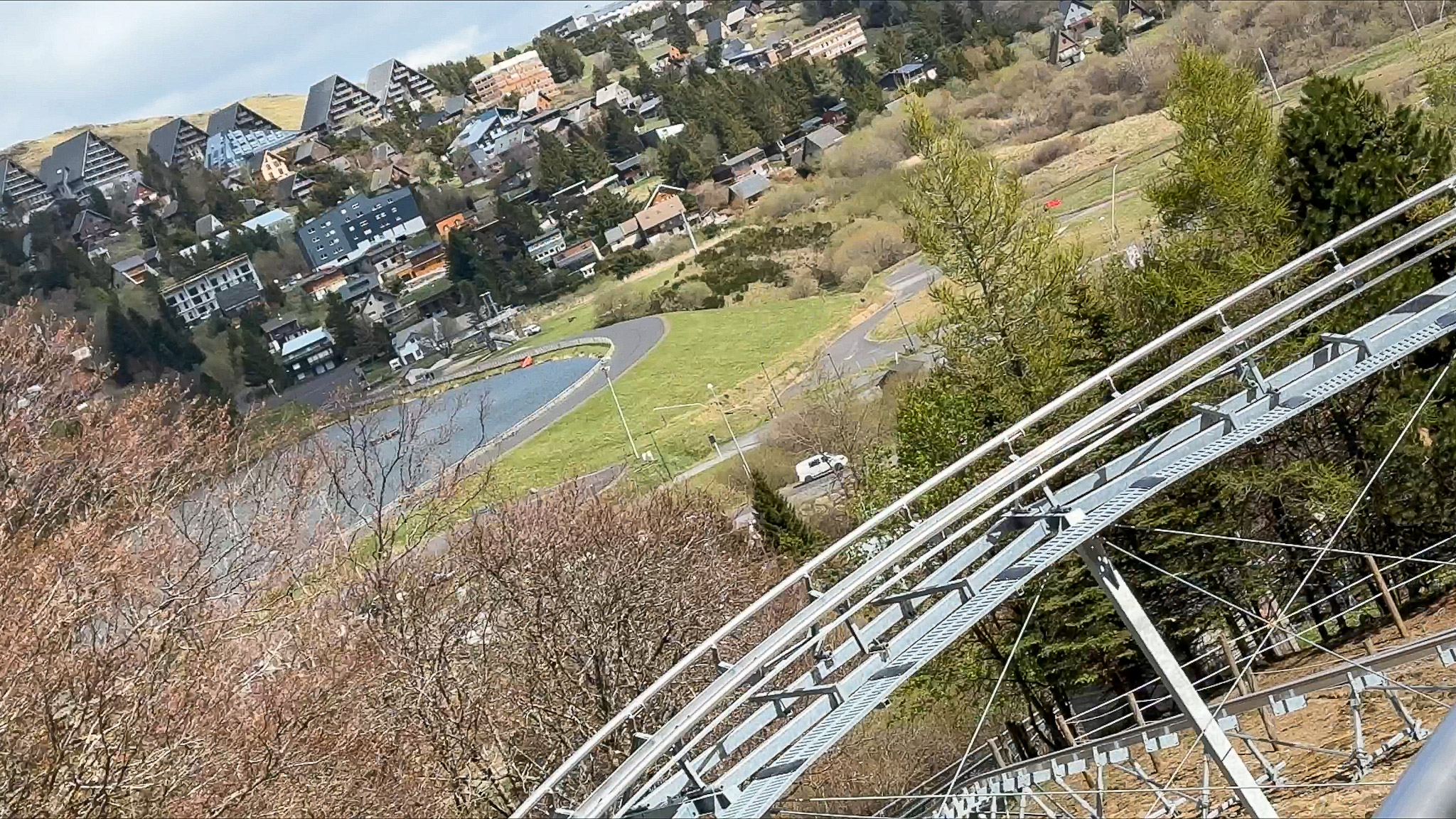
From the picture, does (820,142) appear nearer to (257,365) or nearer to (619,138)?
(619,138)

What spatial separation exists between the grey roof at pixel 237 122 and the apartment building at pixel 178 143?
5.21 ft

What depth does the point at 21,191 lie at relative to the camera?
126312 mm

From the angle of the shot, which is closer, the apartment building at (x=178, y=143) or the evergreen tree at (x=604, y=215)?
the evergreen tree at (x=604, y=215)

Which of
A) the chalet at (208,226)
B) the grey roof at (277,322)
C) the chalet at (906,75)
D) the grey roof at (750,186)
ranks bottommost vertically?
the grey roof at (750,186)

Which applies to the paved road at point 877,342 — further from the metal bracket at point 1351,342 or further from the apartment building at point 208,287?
the apartment building at point 208,287

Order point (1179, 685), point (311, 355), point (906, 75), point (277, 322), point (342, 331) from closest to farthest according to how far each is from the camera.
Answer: point (1179, 685)
point (342, 331)
point (311, 355)
point (277, 322)
point (906, 75)

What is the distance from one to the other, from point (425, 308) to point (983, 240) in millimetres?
72636

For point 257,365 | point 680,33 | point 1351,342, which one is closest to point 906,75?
point 257,365

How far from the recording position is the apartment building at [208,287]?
95875mm

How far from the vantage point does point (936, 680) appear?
15.9m

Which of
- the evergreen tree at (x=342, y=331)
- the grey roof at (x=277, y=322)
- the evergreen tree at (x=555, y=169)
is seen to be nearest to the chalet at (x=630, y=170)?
the evergreen tree at (x=555, y=169)

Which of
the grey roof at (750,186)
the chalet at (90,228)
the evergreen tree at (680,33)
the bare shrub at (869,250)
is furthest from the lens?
the evergreen tree at (680,33)

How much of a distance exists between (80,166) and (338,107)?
26470 millimetres

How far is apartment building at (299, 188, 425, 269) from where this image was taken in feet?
336
